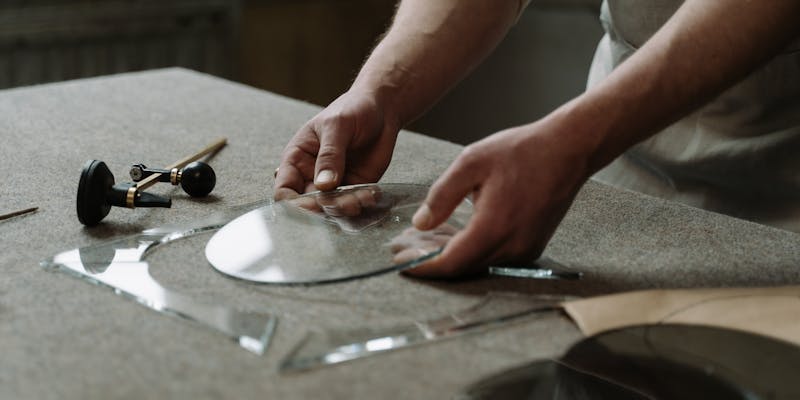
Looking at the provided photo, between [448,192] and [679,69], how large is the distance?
0.74 ft

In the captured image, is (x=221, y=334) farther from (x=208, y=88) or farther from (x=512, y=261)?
(x=208, y=88)

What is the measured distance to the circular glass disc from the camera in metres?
0.74

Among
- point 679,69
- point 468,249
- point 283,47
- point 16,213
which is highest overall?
point 679,69

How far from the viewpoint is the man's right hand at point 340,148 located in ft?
3.10

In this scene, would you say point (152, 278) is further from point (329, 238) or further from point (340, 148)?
point (340, 148)

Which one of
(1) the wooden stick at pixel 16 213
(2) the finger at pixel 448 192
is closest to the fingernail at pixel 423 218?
(2) the finger at pixel 448 192

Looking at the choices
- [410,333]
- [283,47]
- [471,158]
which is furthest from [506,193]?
[283,47]

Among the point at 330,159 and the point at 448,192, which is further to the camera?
the point at 330,159

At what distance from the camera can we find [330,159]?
3.10 feet

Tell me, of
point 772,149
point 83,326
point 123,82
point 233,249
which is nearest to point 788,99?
point 772,149

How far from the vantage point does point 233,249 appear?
2.56ft

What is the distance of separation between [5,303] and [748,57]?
0.65m

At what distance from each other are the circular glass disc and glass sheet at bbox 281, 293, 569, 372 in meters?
0.07

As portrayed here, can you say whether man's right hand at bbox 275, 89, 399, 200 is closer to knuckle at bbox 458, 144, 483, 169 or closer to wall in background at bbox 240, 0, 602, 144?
knuckle at bbox 458, 144, 483, 169
